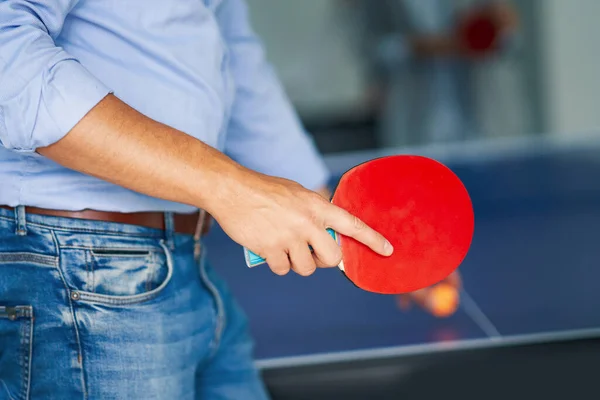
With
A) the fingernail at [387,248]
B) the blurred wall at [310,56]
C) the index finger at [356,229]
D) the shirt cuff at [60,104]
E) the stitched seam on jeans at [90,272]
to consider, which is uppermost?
the shirt cuff at [60,104]

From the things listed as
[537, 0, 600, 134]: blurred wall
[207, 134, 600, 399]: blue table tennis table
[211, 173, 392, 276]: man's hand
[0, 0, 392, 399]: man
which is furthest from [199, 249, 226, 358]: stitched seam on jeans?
[537, 0, 600, 134]: blurred wall

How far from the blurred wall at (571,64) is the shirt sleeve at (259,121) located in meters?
5.32

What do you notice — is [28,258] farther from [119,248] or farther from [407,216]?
[407,216]

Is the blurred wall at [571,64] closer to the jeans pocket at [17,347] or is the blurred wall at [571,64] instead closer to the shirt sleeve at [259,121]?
the shirt sleeve at [259,121]

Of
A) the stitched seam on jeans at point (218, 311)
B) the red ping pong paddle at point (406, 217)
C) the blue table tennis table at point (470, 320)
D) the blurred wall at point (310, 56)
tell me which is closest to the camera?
the red ping pong paddle at point (406, 217)

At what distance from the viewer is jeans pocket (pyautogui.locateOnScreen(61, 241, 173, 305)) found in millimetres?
1115

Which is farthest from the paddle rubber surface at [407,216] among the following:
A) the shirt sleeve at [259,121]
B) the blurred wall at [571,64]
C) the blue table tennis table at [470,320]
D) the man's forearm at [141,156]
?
the blurred wall at [571,64]

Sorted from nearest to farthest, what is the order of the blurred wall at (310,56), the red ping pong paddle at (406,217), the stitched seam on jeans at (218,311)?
the red ping pong paddle at (406,217) → the stitched seam on jeans at (218,311) → the blurred wall at (310,56)

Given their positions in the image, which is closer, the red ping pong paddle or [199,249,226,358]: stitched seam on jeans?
the red ping pong paddle

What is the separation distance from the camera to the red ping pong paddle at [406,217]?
1078 millimetres

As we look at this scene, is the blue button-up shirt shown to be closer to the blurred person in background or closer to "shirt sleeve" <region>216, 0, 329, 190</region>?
"shirt sleeve" <region>216, 0, 329, 190</region>

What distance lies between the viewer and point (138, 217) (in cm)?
122

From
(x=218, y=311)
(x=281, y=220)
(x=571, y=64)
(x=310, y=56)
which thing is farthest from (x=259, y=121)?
(x=310, y=56)

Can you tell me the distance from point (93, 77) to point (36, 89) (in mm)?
73
